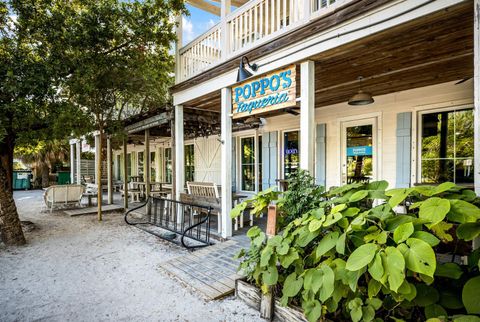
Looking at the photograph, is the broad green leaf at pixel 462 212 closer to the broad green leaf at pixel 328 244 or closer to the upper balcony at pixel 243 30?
the broad green leaf at pixel 328 244

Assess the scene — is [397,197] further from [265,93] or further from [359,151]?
[359,151]

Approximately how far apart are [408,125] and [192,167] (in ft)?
24.9

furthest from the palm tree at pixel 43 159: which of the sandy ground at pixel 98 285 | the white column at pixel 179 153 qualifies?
the white column at pixel 179 153

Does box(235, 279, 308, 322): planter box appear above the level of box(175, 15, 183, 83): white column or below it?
below

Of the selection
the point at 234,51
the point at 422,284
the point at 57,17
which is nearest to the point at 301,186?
the point at 422,284

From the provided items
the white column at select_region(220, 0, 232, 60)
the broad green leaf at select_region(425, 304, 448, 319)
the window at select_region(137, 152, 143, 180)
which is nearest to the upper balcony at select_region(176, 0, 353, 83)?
the white column at select_region(220, 0, 232, 60)

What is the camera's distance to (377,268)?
1403mm

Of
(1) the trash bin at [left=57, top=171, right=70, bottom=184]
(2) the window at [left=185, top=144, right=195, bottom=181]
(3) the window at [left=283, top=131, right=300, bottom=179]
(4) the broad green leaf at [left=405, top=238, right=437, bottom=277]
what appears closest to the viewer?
(4) the broad green leaf at [left=405, top=238, right=437, bottom=277]

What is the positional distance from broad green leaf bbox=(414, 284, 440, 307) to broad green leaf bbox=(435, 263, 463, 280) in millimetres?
144

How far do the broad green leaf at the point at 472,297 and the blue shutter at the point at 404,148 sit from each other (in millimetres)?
3554

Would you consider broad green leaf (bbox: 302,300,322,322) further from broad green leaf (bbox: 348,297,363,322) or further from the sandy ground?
the sandy ground

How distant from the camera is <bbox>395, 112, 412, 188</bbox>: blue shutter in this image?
4.50m

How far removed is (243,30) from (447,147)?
396 cm

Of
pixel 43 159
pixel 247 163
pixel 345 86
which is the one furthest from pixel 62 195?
pixel 43 159
